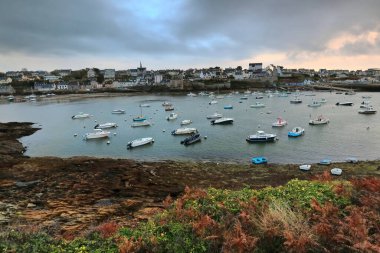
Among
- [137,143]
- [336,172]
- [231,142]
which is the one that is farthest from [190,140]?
[336,172]

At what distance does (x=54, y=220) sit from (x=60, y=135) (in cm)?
4379

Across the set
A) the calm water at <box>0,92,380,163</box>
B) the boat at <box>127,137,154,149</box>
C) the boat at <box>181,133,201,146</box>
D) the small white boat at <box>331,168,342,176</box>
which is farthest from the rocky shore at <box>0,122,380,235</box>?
the boat at <box>127,137,154,149</box>

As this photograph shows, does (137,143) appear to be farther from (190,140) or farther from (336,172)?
(336,172)

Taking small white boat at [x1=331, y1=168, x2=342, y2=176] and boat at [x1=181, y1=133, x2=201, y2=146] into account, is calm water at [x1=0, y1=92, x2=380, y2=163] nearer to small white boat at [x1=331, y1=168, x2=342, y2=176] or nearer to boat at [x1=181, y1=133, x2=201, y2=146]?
boat at [x1=181, y1=133, x2=201, y2=146]

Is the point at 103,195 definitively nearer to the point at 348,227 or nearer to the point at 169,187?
the point at 169,187

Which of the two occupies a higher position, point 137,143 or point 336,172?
point 336,172

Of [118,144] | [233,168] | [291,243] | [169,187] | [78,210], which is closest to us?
[291,243]

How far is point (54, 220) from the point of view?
13.4 metres

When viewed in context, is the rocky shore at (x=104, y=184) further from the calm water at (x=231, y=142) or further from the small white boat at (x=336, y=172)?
the calm water at (x=231, y=142)

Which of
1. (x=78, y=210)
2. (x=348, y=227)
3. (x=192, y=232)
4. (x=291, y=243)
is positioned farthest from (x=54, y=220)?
(x=348, y=227)

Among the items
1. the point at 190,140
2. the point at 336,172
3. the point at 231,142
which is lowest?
the point at 231,142

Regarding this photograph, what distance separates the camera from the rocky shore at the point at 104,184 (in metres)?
14.0

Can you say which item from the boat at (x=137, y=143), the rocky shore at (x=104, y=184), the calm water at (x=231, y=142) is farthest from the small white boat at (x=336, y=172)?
the boat at (x=137, y=143)

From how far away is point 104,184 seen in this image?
22.3 metres
